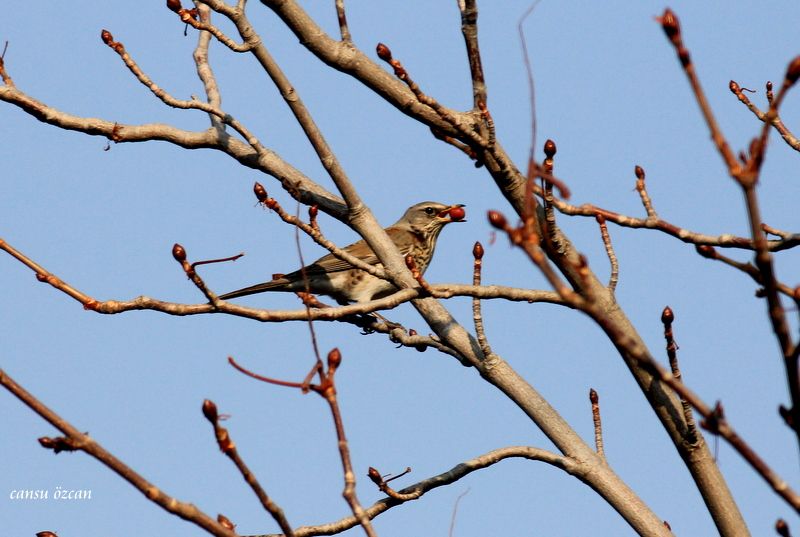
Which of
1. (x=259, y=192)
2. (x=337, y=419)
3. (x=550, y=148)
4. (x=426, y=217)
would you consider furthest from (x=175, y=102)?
(x=426, y=217)

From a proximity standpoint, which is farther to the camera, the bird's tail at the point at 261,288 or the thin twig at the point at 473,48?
the bird's tail at the point at 261,288

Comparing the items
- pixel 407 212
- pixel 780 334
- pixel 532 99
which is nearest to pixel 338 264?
pixel 407 212

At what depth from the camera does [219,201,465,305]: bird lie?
10734mm

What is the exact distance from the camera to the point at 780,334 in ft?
7.53

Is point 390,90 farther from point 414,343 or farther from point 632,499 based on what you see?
point 632,499

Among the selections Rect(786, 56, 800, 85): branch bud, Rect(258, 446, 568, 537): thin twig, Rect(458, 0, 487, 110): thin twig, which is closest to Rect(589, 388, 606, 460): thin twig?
Rect(258, 446, 568, 537): thin twig

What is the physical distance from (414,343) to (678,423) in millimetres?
1507

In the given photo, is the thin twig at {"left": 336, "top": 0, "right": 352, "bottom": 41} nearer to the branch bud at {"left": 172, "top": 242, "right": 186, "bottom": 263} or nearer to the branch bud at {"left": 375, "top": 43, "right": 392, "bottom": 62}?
the branch bud at {"left": 375, "top": 43, "right": 392, "bottom": 62}

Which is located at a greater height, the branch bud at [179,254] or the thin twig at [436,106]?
the thin twig at [436,106]

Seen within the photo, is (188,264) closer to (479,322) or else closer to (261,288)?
(479,322)

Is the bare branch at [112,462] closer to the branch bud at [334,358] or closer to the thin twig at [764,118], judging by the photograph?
the branch bud at [334,358]

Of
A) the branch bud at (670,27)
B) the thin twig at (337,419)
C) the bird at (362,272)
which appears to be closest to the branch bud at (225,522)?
the thin twig at (337,419)

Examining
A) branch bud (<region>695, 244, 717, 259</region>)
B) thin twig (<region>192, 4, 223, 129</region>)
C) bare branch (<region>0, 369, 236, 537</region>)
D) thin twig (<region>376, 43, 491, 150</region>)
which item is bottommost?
bare branch (<region>0, 369, 236, 537</region>)

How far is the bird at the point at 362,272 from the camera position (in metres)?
10.7
